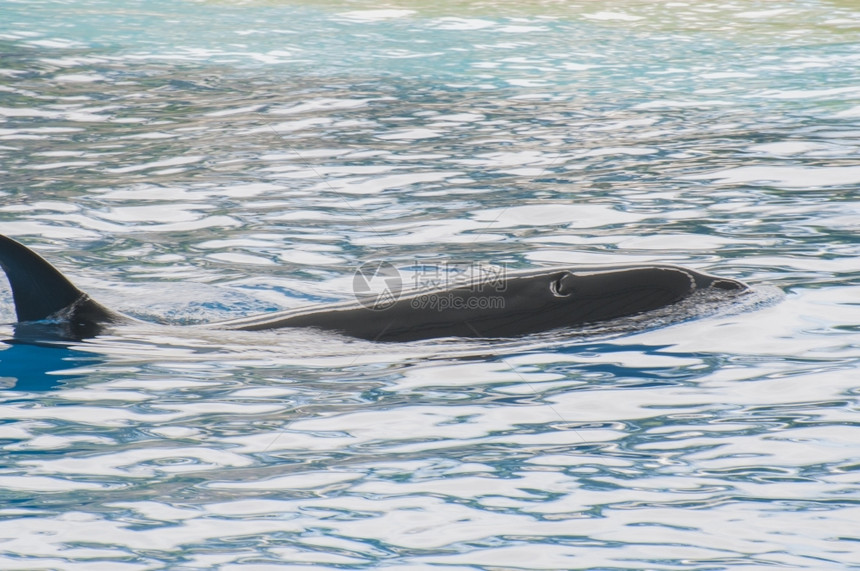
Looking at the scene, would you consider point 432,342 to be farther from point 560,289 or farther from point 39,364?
point 39,364

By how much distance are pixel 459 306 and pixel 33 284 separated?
195 cm

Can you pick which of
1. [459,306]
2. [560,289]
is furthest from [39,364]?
[560,289]

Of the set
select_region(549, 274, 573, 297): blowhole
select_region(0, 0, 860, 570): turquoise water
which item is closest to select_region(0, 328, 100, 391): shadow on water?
select_region(0, 0, 860, 570): turquoise water


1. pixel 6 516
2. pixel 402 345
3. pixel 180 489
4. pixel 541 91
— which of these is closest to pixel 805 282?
pixel 402 345

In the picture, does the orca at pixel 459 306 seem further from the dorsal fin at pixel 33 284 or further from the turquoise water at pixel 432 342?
the turquoise water at pixel 432 342

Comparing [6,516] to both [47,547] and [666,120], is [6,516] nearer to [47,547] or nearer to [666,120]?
[47,547]

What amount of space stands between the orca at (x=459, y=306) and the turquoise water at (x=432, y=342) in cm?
12

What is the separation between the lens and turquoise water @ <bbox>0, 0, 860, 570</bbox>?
3654 mm

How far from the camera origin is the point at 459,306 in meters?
5.52

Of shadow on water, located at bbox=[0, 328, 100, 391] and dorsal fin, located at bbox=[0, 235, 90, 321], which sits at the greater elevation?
dorsal fin, located at bbox=[0, 235, 90, 321]

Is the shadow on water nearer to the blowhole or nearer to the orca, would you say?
the orca

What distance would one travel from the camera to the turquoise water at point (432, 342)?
12.0 ft

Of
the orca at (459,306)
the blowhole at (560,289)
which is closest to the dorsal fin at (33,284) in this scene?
the orca at (459,306)

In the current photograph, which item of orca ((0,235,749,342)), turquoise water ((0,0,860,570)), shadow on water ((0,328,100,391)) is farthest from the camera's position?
orca ((0,235,749,342))
